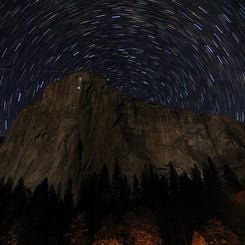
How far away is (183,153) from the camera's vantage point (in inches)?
3383

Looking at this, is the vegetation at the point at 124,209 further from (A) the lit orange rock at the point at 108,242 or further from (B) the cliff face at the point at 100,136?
(B) the cliff face at the point at 100,136

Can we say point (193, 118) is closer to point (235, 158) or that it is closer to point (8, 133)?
point (235, 158)

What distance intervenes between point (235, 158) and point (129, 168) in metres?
27.6

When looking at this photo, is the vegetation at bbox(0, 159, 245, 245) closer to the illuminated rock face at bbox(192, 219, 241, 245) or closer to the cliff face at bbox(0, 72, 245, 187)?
the illuminated rock face at bbox(192, 219, 241, 245)

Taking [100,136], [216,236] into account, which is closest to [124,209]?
[216,236]

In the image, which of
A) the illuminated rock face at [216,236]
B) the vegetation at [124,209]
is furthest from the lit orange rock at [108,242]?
the illuminated rock face at [216,236]

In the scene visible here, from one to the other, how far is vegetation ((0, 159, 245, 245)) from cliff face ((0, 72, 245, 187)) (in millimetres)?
5453

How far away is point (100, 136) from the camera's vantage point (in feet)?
280

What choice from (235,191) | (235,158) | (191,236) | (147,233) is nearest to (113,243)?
(147,233)

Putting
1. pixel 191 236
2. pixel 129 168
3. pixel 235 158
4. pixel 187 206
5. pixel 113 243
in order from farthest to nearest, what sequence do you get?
1. pixel 235 158
2. pixel 129 168
3. pixel 187 206
4. pixel 191 236
5. pixel 113 243

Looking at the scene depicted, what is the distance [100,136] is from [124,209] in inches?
1045

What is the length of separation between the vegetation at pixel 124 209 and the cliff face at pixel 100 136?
5453 millimetres

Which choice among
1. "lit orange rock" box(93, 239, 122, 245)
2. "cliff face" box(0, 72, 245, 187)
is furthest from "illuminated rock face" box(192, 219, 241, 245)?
"cliff face" box(0, 72, 245, 187)

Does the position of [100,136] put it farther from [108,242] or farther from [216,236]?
[216,236]
